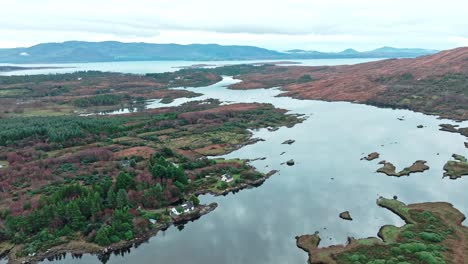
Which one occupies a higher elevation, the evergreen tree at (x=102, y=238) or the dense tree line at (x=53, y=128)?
the dense tree line at (x=53, y=128)

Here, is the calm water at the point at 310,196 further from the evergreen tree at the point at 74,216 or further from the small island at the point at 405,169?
the evergreen tree at the point at 74,216

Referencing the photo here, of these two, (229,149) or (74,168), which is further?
(229,149)

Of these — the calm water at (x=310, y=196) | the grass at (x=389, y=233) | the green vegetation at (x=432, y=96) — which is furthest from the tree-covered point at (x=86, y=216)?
the green vegetation at (x=432, y=96)

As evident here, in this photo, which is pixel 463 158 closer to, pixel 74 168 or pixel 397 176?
pixel 397 176

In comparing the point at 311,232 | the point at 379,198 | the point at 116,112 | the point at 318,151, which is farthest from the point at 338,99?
the point at 311,232

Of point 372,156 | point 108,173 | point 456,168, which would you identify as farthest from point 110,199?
point 456,168

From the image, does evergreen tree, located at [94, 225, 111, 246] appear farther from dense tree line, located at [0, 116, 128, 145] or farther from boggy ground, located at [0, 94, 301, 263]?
dense tree line, located at [0, 116, 128, 145]
